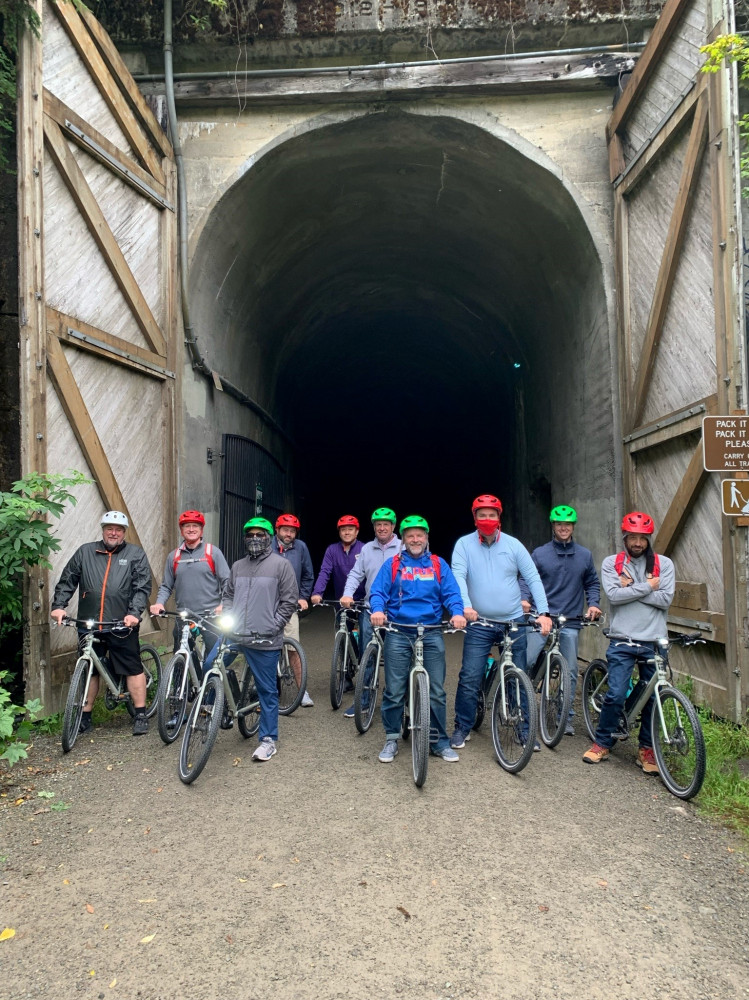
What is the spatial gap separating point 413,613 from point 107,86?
247 inches

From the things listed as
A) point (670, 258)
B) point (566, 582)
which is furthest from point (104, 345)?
point (670, 258)

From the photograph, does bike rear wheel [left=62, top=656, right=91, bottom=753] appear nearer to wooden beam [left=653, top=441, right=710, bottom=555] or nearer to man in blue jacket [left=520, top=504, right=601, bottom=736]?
man in blue jacket [left=520, top=504, right=601, bottom=736]

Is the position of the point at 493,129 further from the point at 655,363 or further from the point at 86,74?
the point at 86,74

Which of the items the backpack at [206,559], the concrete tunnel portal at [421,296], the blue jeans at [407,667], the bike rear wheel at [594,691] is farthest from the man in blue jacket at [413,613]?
the concrete tunnel portal at [421,296]

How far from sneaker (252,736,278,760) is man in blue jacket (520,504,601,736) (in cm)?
241

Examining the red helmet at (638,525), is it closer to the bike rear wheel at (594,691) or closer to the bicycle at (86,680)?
the bike rear wheel at (594,691)

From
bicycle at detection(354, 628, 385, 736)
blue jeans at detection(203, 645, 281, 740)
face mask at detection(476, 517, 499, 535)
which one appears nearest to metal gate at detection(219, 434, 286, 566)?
bicycle at detection(354, 628, 385, 736)

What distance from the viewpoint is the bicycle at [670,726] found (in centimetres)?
457

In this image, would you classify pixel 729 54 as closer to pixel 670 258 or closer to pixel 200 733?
pixel 670 258

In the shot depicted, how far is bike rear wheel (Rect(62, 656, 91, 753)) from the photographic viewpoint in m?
5.52

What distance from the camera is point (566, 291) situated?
10023 mm

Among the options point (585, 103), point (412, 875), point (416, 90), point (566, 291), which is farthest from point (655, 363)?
point (412, 875)

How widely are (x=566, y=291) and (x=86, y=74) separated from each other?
6423mm

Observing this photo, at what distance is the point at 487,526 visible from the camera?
5.70 metres
